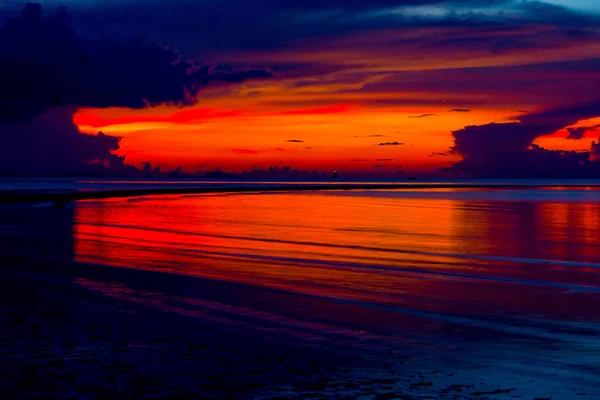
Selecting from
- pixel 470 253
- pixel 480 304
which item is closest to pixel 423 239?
pixel 470 253

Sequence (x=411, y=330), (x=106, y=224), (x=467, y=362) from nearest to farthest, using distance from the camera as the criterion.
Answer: (x=467, y=362) → (x=411, y=330) → (x=106, y=224)

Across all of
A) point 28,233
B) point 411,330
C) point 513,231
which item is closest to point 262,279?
point 411,330

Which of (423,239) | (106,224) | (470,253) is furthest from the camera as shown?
(106,224)

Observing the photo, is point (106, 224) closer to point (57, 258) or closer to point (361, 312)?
point (57, 258)

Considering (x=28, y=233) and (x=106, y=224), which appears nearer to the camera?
(x=28, y=233)

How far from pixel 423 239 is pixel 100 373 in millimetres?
25040

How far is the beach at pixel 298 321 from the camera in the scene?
9.74 m

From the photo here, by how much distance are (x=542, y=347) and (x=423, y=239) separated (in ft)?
72.0

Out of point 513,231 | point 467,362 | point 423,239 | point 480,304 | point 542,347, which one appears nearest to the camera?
point 467,362

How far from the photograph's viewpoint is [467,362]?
1094cm

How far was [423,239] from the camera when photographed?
111ft

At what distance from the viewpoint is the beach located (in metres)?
9.74

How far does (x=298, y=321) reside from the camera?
14.1m

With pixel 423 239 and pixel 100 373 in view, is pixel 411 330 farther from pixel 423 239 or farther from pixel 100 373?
pixel 423 239
